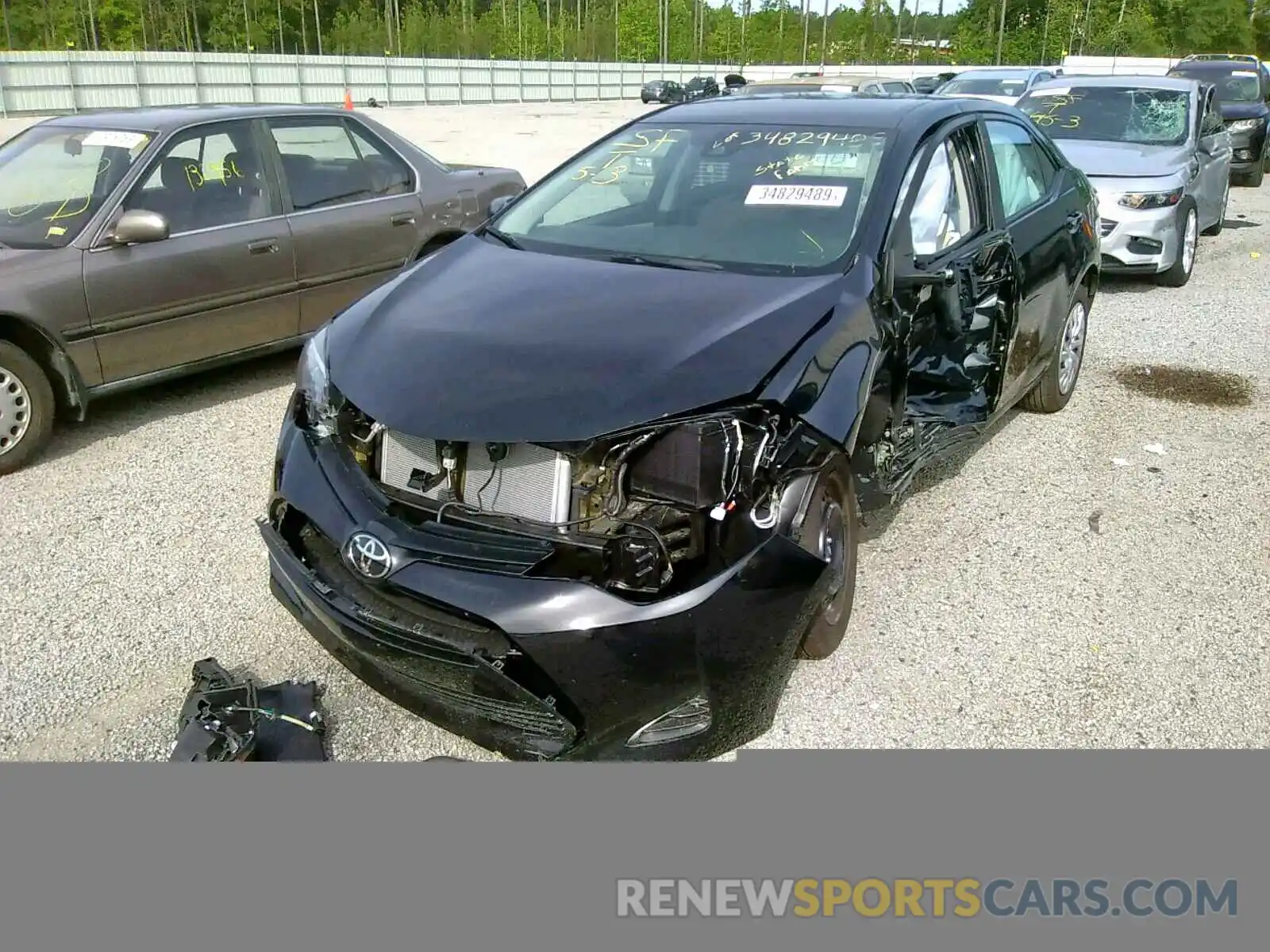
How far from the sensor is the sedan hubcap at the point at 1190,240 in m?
9.44

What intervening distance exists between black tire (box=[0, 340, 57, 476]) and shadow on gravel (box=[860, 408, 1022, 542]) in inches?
149

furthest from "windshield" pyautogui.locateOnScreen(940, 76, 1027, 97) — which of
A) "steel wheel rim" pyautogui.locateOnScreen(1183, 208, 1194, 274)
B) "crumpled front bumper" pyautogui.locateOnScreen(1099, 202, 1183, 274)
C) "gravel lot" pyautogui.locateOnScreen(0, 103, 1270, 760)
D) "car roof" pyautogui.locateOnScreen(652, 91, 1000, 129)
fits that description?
"car roof" pyautogui.locateOnScreen(652, 91, 1000, 129)

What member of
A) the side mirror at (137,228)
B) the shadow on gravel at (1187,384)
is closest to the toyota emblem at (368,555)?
the side mirror at (137,228)

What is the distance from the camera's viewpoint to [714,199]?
4102mm

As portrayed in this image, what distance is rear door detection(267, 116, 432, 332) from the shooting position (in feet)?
20.5

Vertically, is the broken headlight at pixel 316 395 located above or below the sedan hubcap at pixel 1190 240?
above

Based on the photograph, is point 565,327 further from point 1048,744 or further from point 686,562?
point 1048,744

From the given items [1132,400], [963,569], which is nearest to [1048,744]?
[963,569]

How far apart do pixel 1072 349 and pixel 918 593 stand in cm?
269

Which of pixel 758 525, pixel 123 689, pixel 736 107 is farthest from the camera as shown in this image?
pixel 736 107

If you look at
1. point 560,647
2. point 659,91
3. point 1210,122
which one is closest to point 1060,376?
point 560,647

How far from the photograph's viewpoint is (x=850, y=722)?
3.24 meters

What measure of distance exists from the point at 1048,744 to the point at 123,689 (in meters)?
2.82

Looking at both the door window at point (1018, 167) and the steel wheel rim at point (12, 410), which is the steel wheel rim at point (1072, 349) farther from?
the steel wheel rim at point (12, 410)
